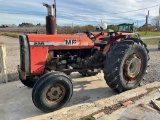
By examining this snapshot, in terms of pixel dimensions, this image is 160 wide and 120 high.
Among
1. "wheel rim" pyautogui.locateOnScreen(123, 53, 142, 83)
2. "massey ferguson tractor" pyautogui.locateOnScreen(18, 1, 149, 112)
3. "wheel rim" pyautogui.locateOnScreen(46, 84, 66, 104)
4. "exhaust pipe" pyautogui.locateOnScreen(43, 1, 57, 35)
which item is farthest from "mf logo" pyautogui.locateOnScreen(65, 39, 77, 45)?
"wheel rim" pyautogui.locateOnScreen(123, 53, 142, 83)

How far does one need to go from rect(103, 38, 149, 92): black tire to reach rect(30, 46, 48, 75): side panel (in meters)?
1.40

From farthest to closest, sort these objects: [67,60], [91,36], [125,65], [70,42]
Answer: [91,36] < [67,60] < [125,65] < [70,42]

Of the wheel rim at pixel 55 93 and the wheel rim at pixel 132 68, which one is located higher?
the wheel rim at pixel 132 68

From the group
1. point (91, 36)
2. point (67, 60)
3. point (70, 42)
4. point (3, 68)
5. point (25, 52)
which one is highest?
point (91, 36)

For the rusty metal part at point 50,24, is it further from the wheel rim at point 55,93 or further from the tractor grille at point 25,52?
the wheel rim at point 55,93

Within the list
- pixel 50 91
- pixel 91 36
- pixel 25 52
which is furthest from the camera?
pixel 91 36

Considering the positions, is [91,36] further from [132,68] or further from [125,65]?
[132,68]

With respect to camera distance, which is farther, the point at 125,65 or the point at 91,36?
the point at 91,36

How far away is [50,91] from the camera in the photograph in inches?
150

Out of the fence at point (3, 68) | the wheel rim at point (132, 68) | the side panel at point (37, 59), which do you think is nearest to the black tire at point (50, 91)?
the side panel at point (37, 59)

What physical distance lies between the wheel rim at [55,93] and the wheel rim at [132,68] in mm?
1679

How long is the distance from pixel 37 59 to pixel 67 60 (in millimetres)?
859

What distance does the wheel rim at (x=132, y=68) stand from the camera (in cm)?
464

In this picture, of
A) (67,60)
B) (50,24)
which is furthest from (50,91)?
(50,24)
